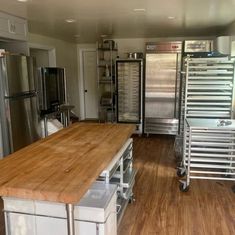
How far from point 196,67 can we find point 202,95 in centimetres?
41

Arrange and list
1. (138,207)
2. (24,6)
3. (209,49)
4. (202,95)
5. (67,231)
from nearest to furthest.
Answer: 1. (67,231)
2. (138,207)
3. (24,6)
4. (202,95)
5. (209,49)

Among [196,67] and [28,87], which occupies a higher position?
[196,67]

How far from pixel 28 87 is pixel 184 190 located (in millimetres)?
2582

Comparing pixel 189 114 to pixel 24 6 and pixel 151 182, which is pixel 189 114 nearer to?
pixel 151 182

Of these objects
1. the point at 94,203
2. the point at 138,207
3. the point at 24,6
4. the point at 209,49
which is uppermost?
the point at 24,6

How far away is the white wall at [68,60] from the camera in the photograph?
5777mm

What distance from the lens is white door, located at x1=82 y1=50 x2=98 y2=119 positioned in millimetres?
7375

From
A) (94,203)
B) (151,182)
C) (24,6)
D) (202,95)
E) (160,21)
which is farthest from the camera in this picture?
(160,21)

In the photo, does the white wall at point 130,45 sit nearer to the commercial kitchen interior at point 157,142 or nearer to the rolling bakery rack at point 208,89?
the commercial kitchen interior at point 157,142

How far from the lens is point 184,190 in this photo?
3199 mm

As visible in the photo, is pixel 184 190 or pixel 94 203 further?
pixel 184 190

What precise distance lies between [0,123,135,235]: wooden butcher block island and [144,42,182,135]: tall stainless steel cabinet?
3.25 m

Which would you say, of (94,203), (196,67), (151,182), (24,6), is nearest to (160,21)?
(196,67)

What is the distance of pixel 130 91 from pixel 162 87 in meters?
0.75
